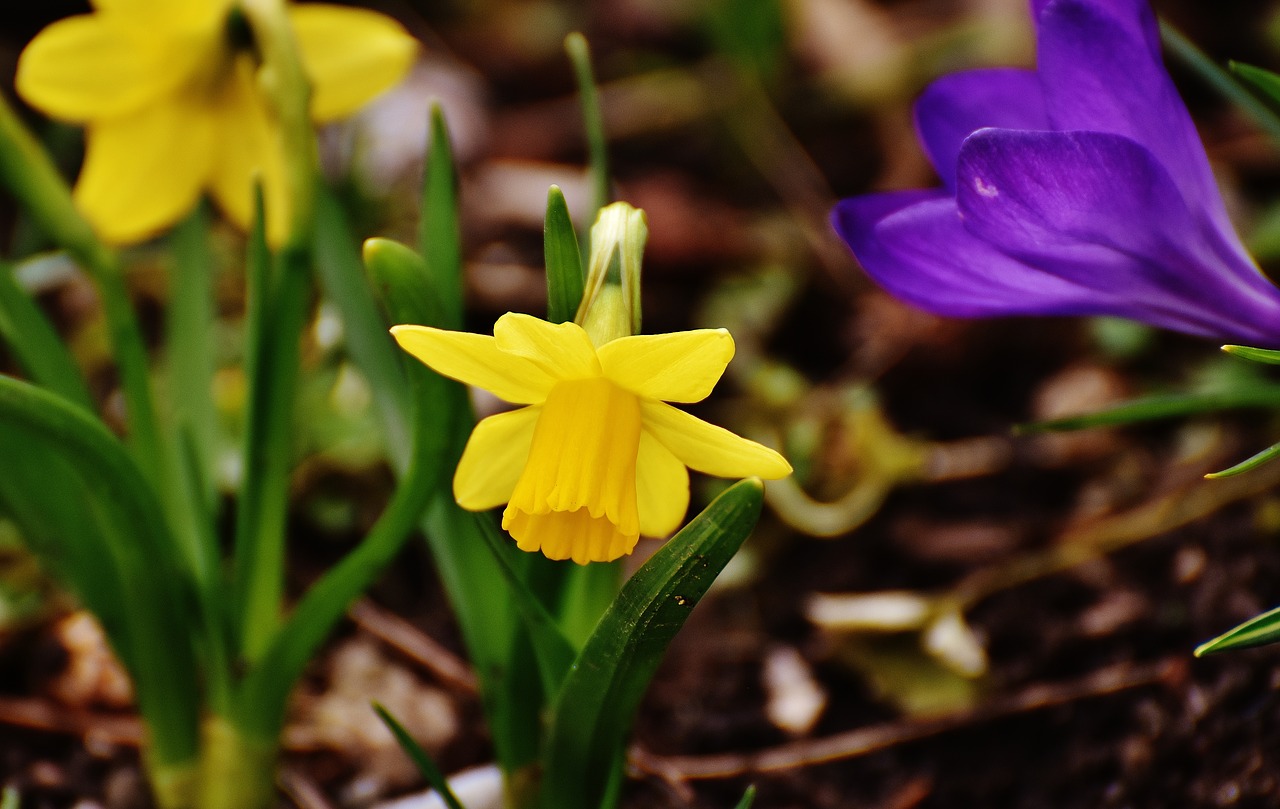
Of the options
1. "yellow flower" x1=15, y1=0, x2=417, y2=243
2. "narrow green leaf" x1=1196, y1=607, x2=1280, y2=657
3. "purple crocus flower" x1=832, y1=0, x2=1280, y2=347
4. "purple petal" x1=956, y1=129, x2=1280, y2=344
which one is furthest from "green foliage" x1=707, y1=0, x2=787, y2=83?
"narrow green leaf" x1=1196, y1=607, x2=1280, y2=657

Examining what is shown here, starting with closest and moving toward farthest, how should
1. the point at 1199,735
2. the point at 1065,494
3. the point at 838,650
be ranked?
the point at 1199,735
the point at 838,650
the point at 1065,494

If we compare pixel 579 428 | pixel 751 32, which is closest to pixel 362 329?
pixel 579 428

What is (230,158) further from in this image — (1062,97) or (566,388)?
(1062,97)

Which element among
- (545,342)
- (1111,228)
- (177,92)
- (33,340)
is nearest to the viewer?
(545,342)

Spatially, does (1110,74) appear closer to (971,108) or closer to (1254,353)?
(971,108)

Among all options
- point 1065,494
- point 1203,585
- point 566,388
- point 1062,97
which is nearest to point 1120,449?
point 1065,494

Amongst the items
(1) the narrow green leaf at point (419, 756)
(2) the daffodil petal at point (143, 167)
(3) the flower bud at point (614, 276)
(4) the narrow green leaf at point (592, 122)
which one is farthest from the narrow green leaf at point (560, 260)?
(2) the daffodil petal at point (143, 167)

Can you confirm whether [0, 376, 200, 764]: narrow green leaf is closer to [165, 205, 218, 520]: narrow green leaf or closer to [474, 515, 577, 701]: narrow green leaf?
[165, 205, 218, 520]: narrow green leaf
